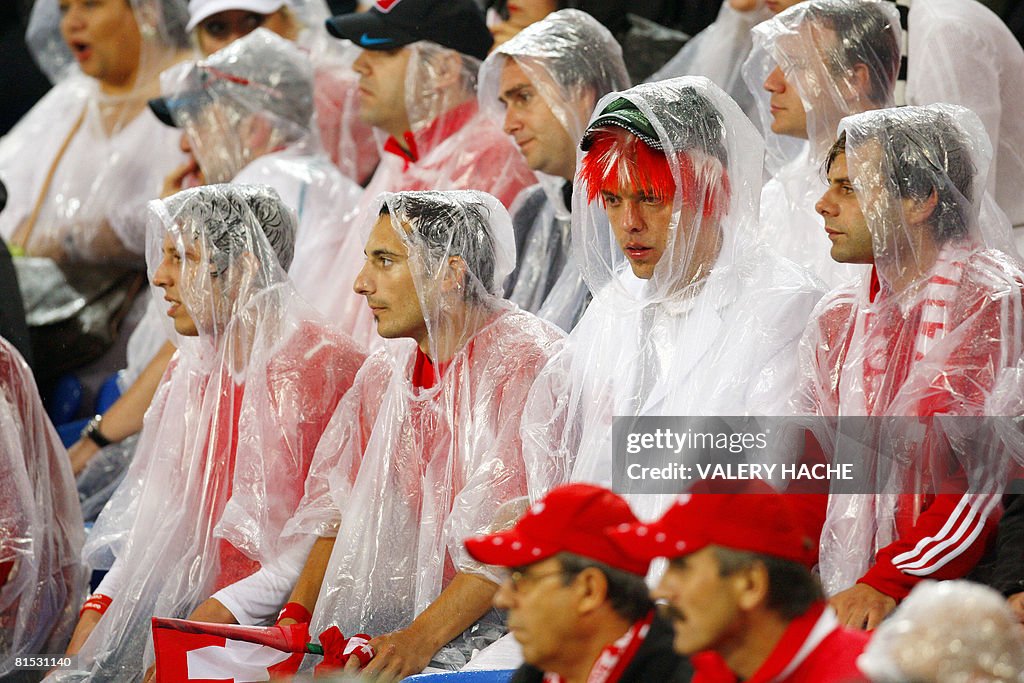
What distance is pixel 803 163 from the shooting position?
377cm

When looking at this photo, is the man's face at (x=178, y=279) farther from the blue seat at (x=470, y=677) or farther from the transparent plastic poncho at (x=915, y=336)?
the transparent plastic poncho at (x=915, y=336)

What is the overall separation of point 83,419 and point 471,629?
213 cm

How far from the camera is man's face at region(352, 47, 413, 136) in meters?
4.61

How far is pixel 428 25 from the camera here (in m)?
4.55

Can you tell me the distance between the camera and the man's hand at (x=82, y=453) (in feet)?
14.4

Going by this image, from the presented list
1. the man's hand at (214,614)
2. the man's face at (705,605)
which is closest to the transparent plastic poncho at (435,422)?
the man's hand at (214,614)

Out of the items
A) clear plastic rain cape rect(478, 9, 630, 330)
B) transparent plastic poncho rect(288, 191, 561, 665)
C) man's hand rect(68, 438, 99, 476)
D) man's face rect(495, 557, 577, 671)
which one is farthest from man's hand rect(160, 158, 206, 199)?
man's face rect(495, 557, 577, 671)

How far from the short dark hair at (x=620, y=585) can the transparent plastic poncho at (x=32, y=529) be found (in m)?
1.86

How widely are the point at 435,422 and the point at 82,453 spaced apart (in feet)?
5.30

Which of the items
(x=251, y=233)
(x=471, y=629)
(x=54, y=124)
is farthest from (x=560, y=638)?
(x=54, y=124)

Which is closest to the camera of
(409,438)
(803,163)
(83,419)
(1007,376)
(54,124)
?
(1007,376)

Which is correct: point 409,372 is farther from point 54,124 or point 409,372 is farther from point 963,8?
point 54,124

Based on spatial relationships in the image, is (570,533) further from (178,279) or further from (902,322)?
(178,279)

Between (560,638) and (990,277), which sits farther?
(990,277)
